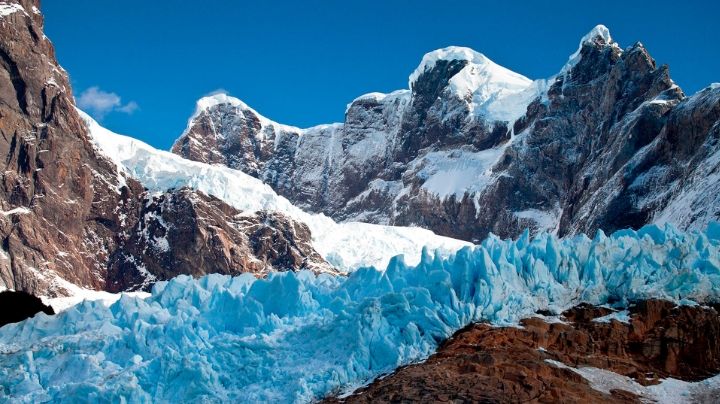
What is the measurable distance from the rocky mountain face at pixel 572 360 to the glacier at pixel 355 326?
3.15ft

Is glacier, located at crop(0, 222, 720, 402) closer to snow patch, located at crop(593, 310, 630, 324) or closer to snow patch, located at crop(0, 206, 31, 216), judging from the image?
snow patch, located at crop(593, 310, 630, 324)

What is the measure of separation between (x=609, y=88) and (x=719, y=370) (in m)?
138

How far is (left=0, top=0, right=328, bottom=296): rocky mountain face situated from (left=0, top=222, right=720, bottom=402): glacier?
11326 centimetres

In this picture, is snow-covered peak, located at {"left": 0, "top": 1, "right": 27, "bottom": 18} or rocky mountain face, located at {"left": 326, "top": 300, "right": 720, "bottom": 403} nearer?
rocky mountain face, located at {"left": 326, "top": 300, "right": 720, "bottom": 403}

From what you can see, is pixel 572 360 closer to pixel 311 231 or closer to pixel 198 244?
pixel 198 244

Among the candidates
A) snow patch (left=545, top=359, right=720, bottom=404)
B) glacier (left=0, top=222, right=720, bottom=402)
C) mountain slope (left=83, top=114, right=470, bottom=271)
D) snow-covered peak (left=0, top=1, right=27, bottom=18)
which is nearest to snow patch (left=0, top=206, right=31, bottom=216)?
mountain slope (left=83, top=114, right=470, bottom=271)

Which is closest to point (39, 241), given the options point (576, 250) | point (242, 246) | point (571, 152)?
point (242, 246)

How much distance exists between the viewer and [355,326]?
48812 mm

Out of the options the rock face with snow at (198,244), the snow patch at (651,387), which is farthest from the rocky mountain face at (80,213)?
the snow patch at (651,387)

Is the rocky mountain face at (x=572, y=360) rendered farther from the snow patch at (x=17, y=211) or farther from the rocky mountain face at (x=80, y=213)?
the snow patch at (x=17, y=211)

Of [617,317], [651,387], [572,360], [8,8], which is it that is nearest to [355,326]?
[572,360]

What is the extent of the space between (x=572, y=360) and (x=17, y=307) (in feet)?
170

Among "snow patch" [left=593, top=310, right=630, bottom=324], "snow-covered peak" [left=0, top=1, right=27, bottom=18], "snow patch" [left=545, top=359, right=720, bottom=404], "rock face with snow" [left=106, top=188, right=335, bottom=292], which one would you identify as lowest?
"snow patch" [left=545, top=359, right=720, bottom=404]

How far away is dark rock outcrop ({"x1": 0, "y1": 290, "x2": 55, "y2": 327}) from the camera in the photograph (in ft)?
261
